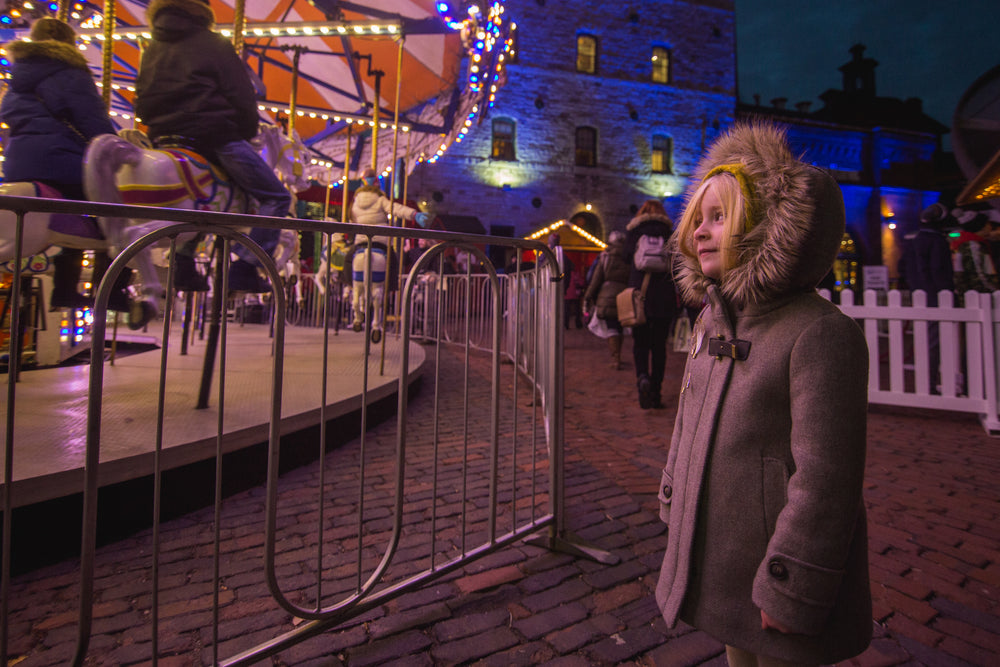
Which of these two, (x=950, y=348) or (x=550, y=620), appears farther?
(x=950, y=348)

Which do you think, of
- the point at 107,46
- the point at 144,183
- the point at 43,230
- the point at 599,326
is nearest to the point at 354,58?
the point at 107,46

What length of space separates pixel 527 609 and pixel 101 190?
3455mm

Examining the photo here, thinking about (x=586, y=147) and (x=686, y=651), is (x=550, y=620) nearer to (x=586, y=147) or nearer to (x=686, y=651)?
(x=686, y=651)

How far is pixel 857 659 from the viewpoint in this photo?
5.95 feet

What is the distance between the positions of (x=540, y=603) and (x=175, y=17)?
4.19m

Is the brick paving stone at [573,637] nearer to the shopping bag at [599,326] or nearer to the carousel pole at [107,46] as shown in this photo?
the shopping bag at [599,326]

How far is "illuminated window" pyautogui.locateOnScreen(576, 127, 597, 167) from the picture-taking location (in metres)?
24.8

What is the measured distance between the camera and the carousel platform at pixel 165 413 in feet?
7.97

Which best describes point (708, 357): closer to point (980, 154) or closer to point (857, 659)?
point (857, 659)

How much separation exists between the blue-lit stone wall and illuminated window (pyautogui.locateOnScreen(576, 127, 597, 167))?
314 mm

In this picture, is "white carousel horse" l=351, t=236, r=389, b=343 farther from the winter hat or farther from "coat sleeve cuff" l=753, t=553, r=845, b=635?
"coat sleeve cuff" l=753, t=553, r=845, b=635

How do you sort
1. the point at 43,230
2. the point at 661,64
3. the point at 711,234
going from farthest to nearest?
the point at 661,64, the point at 43,230, the point at 711,234

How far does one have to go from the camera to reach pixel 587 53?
24984 mm

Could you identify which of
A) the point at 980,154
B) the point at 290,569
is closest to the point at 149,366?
the point at 290,569
